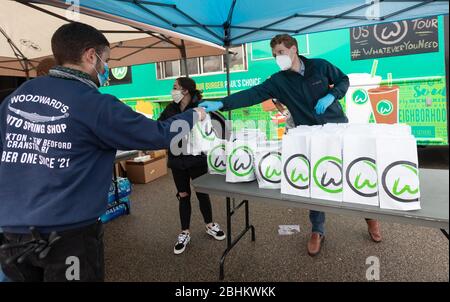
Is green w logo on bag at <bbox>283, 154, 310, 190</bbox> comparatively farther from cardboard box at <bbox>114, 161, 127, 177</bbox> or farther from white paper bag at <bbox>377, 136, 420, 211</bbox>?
cardboard box at <bbox>114, 161, 127, 177</bbox>

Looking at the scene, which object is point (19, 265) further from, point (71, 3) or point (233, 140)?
point (71, 3)

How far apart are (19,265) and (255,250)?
5.99ft

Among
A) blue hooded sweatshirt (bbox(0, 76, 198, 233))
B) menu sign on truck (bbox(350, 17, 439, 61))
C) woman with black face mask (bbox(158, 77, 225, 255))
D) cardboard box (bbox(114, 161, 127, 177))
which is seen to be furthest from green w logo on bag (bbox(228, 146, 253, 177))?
cardboard box (bbox(114, 161, 127, 177))

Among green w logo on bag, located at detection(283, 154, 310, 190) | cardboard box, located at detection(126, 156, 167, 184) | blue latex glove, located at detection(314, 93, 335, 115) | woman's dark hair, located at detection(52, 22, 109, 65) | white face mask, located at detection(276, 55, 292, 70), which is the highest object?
white face mask, located at detection(276, 55, 292, 70)

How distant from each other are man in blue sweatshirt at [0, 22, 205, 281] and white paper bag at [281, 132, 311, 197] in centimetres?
78

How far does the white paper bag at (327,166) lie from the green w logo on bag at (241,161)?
44cm

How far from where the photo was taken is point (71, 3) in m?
1.75

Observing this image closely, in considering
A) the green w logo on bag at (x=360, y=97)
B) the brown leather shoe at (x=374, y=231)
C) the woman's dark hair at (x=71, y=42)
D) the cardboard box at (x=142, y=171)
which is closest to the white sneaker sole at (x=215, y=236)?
the brown leather shoe at (x=374, y=231)

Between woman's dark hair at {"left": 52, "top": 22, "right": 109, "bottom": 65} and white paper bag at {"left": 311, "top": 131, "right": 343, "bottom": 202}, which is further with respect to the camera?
white paper bag at {"left": 311, "top": 131, "right": 343, "bottom": 202}

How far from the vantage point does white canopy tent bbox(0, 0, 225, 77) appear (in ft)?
8.39

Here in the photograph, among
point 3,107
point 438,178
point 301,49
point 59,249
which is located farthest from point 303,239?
point 301,49

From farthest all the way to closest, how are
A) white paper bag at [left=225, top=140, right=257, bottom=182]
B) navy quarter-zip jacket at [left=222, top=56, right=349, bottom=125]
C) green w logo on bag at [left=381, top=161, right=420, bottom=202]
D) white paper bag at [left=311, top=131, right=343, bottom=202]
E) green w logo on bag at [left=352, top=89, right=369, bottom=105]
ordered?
green w logo on bag at [left=352, top=89, right=369, bottom=105]
navy quarter-zip jacket at [left=222, top=56, right=349, bottom=125]
white paper bag at [left=225, top=140, right=257, bottom=182]
white paper bag at [left=311, top=131, right=343, bottom=202]
green w logo on bag at [left=381, top=161, right=420, bottom=202]

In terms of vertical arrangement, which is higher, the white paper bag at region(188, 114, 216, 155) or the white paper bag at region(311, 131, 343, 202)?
the white paper bag at region(188, 114, 216, 155)
